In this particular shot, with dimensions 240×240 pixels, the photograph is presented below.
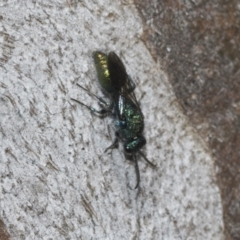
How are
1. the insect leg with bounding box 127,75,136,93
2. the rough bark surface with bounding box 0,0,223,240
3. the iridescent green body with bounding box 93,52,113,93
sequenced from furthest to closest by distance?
the insect leg with bounding box 127,75,136,93 < the iridescent green body with bounding box 93,52,113,93 < the rough bark surface with bounding box 0,0,223,240

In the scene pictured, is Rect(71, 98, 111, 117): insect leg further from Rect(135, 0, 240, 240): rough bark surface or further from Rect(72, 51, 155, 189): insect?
Rect(135, 0, 240, 240): rough bark surface

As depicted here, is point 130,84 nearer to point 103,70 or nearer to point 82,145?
point 103,70

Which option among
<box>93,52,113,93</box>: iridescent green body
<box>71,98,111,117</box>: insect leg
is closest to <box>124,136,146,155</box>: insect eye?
<box>71,98,111,117</box>: insect leg

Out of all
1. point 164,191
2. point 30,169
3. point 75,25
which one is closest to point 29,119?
point 30,169

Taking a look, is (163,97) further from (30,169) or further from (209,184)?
(30,169)

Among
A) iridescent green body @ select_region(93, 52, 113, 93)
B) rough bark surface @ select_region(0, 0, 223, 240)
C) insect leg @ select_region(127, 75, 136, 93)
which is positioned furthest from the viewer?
insect leg @ select_region(127, 75, 136, 93)

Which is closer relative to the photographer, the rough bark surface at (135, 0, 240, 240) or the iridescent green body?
the iridescent green body

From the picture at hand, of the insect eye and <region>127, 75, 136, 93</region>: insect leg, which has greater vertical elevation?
<region>127, 75, 136, 93</region>: insect leg
